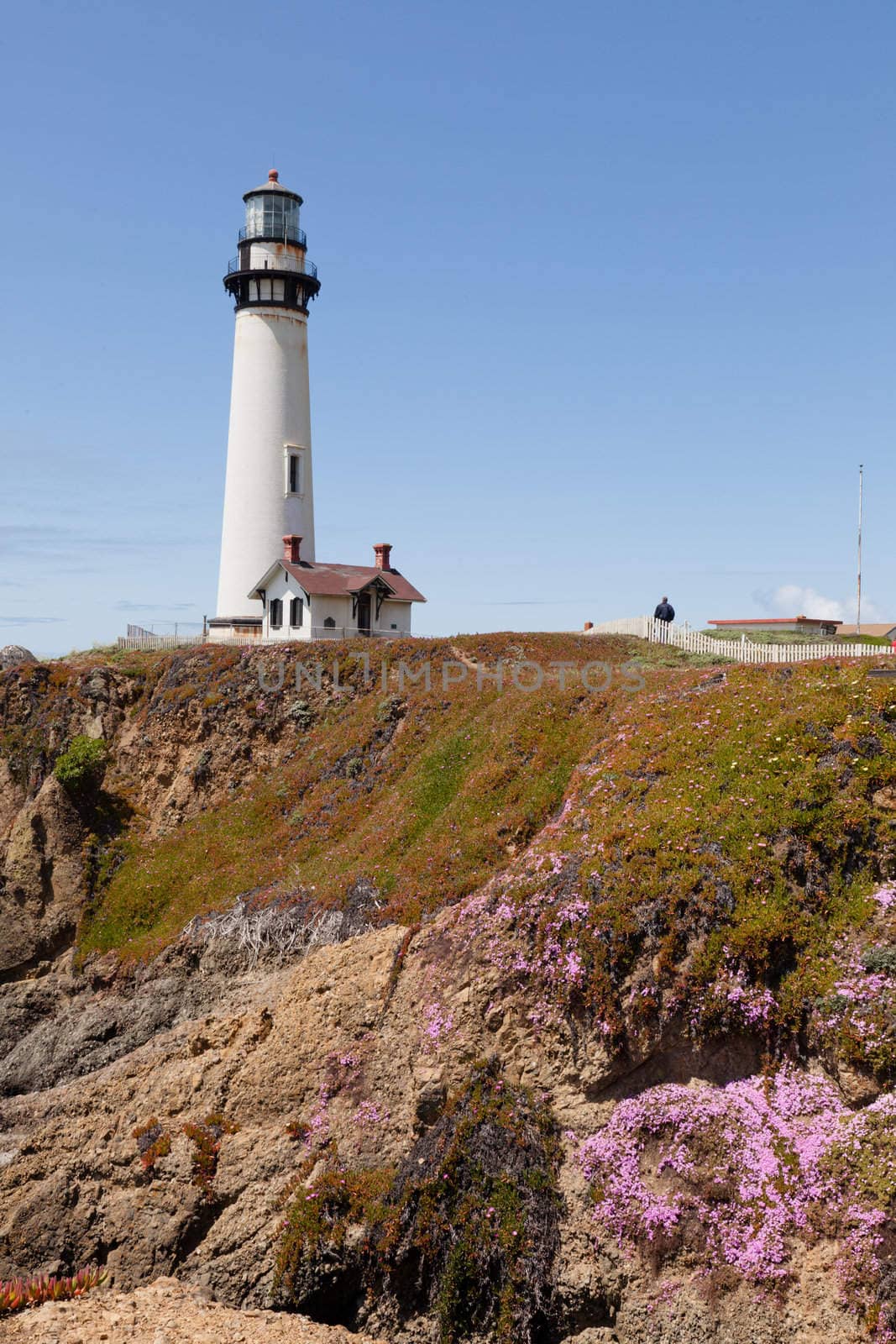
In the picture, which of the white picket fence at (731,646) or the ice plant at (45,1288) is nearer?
the ice plant at (45,1288)

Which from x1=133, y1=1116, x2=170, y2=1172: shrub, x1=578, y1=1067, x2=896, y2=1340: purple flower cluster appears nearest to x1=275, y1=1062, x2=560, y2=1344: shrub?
x1=578, y1=1067, x2=896, y2=1340: purple flower cluster

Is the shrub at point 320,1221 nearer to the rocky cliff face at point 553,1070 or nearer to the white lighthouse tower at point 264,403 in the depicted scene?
the rocky cliff face at point 553,1070

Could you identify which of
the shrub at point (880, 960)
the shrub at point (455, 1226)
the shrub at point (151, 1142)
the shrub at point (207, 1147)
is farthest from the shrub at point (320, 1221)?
the shrub at point (880, 960)

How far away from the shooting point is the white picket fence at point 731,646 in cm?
3638

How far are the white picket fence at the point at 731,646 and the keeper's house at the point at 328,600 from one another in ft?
30.5

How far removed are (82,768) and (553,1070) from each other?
81.3ft

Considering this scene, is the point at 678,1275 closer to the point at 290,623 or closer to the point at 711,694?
the point at 711,694

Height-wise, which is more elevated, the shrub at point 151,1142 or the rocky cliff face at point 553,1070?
the rocky cliff face at point 553,1070

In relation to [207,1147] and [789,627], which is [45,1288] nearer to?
→ [207,1147]

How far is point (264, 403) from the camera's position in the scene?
5009 cm

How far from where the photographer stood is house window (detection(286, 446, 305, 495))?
1984 inches
